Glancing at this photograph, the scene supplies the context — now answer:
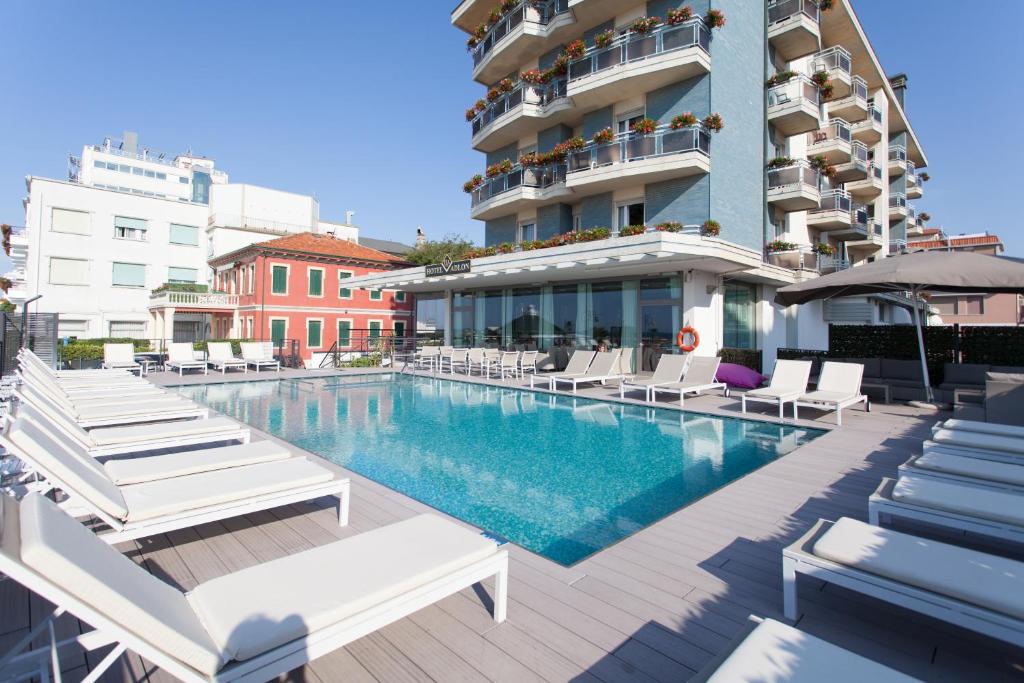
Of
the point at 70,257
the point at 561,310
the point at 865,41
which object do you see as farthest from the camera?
the point at 70,257

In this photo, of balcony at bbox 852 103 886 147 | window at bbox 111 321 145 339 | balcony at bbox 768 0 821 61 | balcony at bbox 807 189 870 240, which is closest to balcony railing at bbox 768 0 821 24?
balcony at bbox 768 0 821 61

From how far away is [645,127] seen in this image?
1359cm

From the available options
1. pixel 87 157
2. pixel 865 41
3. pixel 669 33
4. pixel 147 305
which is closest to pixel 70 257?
pixel 147 305

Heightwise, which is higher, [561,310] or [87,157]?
[87,157]

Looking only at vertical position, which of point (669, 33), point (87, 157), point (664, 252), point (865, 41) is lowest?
point (664, 252)

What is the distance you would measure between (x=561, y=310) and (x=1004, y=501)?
1291 cm

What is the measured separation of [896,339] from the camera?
12.1 metres

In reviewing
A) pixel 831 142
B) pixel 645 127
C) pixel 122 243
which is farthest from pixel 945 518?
pixel 122 243

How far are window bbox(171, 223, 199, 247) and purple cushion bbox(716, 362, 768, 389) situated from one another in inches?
1324

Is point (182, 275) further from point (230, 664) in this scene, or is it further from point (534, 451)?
point (230, 664)

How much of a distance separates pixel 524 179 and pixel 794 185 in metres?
8.90

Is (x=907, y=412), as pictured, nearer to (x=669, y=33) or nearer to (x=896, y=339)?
(x=896, y=339)

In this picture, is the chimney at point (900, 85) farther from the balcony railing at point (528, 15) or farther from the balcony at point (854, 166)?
the balcony railing at point (528, 15)

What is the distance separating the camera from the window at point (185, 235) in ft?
102
